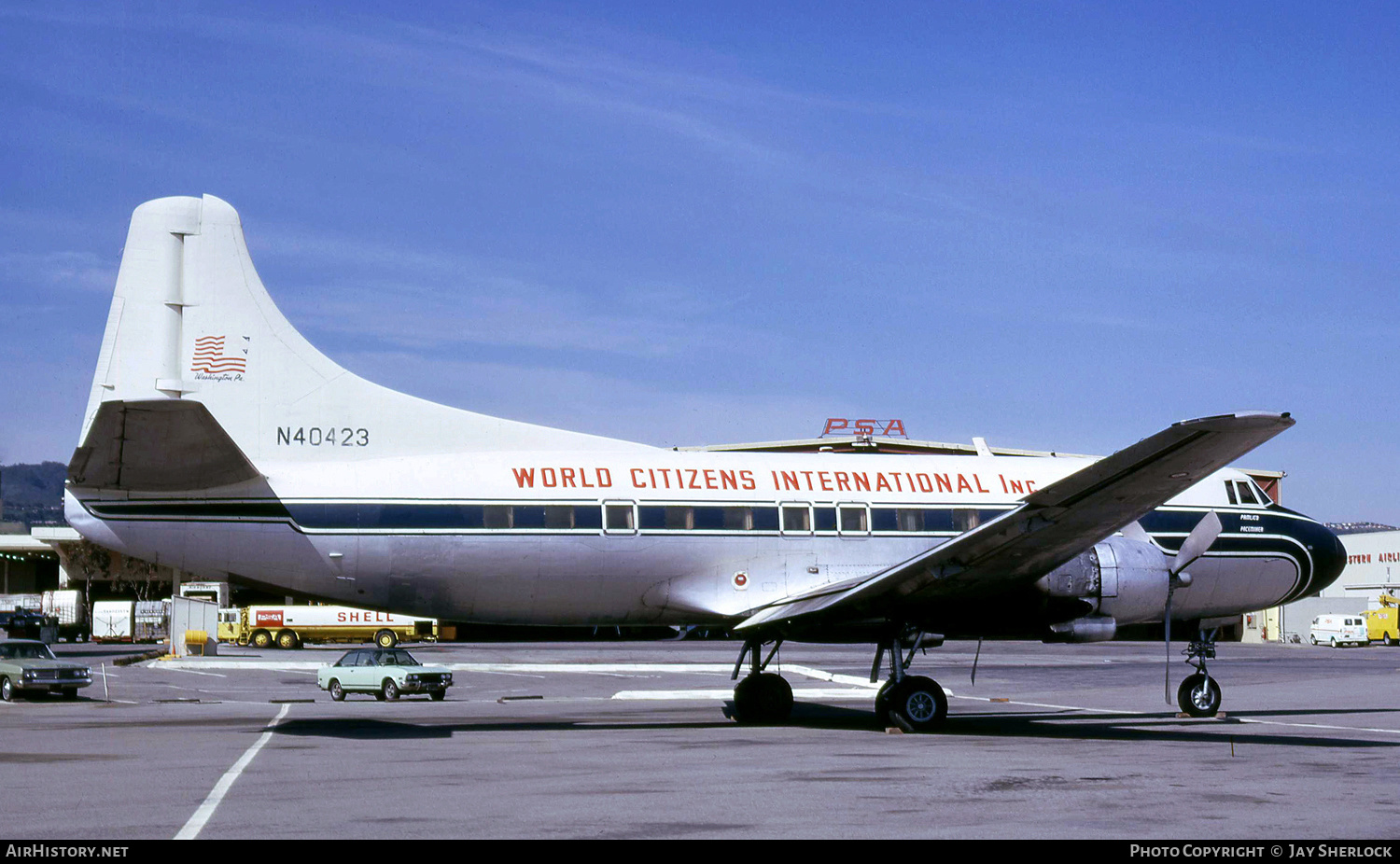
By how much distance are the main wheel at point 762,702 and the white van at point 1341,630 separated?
55114 mm

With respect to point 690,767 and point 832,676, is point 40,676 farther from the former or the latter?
point 690,767

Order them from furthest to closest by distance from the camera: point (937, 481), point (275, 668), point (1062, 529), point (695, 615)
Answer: point (275, 668) → point (937, 481) → point (695, 615) → point (1062, 529)

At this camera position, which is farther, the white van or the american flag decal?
the white van

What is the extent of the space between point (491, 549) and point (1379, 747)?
1249 centimetres

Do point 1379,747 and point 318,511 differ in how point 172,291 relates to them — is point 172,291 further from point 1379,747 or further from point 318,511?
point 1379,747

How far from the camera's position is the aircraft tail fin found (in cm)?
1830

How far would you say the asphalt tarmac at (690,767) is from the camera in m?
10.0

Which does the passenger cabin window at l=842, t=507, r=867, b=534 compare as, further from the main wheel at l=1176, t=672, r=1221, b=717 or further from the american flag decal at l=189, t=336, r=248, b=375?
the american flag decal at l=189, t=336, r=248, b=375

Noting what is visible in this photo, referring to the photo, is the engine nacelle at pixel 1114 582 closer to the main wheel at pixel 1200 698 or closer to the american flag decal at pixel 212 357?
the main wheel at pixel 1200 698

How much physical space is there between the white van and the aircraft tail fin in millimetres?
59944

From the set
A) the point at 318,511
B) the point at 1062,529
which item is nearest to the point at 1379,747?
the point at 1062,529

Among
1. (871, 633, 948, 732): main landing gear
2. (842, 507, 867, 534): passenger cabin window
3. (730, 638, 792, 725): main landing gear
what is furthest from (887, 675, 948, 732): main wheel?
(730, 638, 792, 725): main landing gear

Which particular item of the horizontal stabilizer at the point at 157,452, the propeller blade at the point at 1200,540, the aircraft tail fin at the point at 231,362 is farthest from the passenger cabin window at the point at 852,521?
the horizontal stabilizer at the point at 157,452

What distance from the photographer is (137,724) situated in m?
21.5
